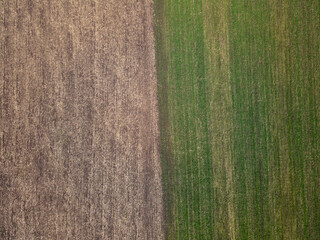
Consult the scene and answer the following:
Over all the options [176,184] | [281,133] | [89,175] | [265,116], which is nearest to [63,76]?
[89,175]

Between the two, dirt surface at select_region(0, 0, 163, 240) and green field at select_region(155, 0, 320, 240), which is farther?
green field at select_region(155, 0, 320, 240)

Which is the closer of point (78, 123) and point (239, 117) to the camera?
point (78, 123)

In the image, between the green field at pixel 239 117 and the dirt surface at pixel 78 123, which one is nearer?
the dirt surface at pixel 78 123

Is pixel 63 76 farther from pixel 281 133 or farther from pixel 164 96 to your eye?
pixel 281 133
